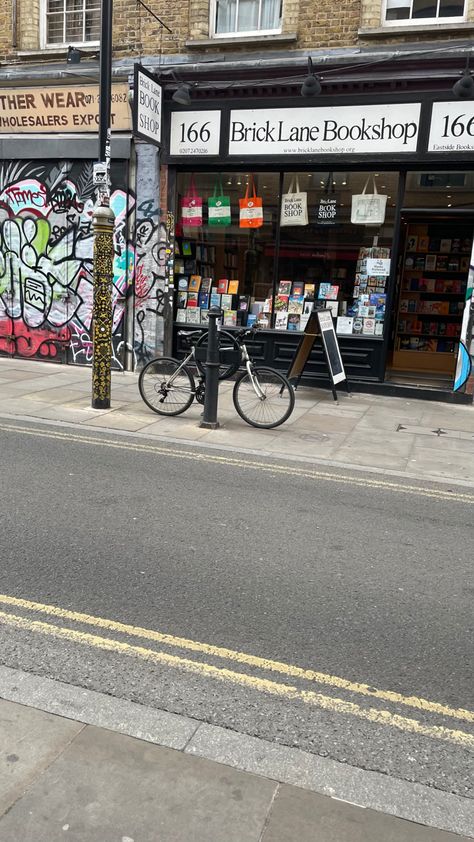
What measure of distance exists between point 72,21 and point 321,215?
5.96 m

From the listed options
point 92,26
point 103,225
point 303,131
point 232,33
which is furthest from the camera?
point 92,26

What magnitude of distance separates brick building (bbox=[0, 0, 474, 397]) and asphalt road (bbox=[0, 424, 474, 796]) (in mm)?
5987

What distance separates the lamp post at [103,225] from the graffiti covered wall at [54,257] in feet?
10.4

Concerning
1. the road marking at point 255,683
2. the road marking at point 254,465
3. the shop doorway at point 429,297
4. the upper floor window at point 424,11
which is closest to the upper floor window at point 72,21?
the upper floor window at point 424,11

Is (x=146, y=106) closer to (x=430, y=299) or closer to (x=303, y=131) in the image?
(x=303, y=131)

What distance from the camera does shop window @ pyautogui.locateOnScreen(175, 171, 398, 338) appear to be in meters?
11.0

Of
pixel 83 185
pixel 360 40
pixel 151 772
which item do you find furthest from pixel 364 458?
pixel 83 185

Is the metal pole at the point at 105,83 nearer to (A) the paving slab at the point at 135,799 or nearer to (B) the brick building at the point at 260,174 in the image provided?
(B) the brick building at the point at 260,174

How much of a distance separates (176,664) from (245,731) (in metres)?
0.57

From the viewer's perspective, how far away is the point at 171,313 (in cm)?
1210

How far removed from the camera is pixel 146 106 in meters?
10.5

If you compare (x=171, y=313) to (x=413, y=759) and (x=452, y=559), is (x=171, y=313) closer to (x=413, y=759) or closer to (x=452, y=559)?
(x=452, y=559)

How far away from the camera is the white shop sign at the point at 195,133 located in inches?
439

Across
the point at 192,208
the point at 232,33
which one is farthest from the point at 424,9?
the point at 192,208
